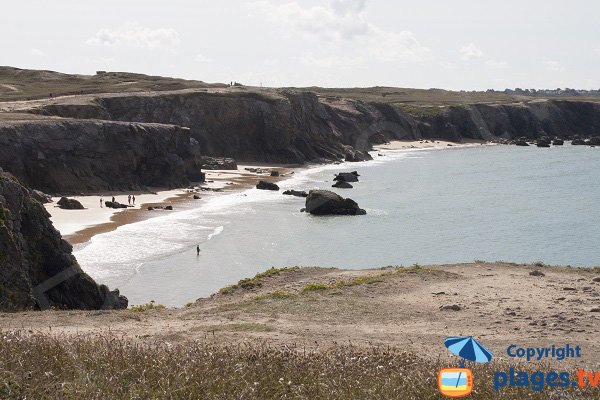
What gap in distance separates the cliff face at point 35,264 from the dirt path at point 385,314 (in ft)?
11.1

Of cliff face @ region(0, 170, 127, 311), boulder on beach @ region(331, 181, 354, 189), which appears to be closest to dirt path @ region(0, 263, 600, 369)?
cliff face @ region(0, 170, 127, 311)

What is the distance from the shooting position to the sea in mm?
40250

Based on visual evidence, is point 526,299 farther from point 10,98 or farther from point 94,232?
point 10,98

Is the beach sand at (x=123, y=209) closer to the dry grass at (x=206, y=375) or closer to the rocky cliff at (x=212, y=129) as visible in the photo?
the rocky cliff at (x=212, y=129)

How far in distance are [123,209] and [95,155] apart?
42.8 feet

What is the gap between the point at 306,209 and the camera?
64.9 metres

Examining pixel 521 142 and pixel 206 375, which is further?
pixel 521 142

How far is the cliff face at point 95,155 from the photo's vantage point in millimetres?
65188

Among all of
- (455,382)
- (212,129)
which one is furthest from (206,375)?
(212,129)

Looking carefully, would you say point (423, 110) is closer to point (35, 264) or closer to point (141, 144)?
point (141, 144)

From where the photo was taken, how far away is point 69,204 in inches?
2331

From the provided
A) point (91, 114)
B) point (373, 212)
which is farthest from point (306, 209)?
point (91, 114)

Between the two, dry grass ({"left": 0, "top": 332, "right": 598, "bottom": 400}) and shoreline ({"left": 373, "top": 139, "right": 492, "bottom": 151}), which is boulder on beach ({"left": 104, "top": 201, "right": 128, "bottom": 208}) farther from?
shoreline ({"left": 373, "top": 139, "right": 492, "bottom": 151})

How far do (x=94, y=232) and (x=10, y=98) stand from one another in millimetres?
61458
